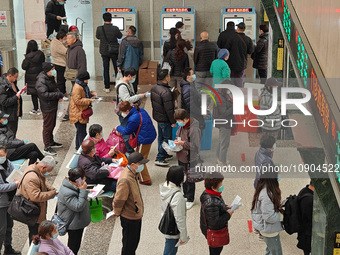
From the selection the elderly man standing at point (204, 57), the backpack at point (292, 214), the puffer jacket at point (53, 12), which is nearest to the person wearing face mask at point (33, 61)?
the elderly man standing at point (204, 57)

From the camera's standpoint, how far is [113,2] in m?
15.4

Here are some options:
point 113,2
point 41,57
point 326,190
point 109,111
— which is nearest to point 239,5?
point 113,2

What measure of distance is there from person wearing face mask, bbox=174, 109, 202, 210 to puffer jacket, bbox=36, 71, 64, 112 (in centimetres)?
275

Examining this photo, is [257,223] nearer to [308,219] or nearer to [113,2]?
[308,219]

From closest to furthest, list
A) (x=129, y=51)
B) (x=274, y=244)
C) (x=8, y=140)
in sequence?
(x=274, y=244) → (x=8, y=140) → (x=129, y=51)

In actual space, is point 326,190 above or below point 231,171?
above

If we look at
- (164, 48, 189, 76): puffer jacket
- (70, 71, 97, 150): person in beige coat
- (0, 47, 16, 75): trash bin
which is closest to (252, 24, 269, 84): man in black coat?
(164, 48, 189, 76): puffer jacket

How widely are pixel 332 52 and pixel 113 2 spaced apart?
466 inches

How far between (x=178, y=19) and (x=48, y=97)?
17.5 feet

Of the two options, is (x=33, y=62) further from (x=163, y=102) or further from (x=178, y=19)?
(x=178, y=19)

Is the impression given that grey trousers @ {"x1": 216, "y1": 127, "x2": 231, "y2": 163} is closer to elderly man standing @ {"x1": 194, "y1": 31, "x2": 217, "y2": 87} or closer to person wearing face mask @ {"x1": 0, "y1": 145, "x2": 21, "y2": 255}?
elderly man standing @ {"x1": 194, "y1": 31, "x2": 217, "y2": 87}

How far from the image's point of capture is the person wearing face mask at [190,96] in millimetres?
10211

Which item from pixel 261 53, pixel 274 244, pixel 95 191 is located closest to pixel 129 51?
pixel 261 53

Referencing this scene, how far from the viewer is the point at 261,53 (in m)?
14.1
